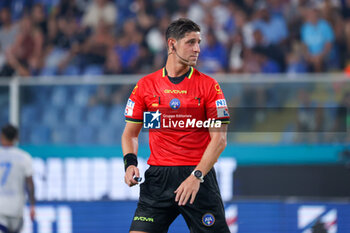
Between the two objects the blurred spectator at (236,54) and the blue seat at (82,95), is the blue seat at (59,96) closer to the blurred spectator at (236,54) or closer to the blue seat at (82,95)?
the blue seat at (82,95)

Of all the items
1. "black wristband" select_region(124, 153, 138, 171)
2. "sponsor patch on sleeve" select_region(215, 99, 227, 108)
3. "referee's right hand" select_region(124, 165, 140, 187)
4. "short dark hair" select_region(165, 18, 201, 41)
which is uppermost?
"short dark hair" select_region(165, 18, 201, 41)

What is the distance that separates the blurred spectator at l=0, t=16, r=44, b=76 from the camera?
11066 mm

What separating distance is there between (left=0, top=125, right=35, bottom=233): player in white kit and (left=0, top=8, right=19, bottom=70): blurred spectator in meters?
4.36

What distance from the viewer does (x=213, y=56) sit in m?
10.7

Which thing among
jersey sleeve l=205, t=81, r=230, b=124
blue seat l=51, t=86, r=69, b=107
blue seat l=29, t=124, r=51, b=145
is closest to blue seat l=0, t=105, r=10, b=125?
blue seat l=29, t=124, r=51, b=145

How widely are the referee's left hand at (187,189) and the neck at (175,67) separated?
0.84 meters

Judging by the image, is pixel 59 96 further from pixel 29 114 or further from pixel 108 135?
pixel 108 135

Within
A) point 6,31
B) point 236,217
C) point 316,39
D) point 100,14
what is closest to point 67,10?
point 100,14

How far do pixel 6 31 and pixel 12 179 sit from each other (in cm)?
525

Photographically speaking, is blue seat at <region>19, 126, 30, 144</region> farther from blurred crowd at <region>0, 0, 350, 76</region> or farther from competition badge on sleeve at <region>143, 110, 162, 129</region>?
competition badge on sleeve at <region>143, 110, 162, 129</region>

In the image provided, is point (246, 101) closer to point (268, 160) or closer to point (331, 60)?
point (268, 160)

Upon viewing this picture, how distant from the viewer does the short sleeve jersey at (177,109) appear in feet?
15.0

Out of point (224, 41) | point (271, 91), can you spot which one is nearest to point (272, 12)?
point (224, 41)

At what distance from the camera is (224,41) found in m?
11.1
